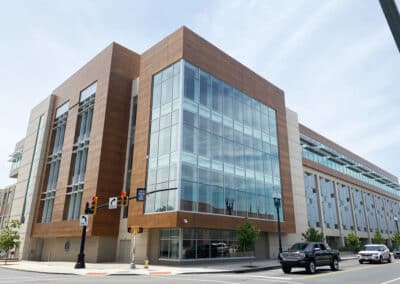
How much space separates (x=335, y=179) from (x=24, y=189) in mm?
55467

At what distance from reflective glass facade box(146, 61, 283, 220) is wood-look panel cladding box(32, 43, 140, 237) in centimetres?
559

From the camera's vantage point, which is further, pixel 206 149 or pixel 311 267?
pixel 206 149

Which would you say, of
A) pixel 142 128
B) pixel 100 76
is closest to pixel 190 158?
pixel 142 128

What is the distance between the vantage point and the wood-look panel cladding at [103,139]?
1267 inches

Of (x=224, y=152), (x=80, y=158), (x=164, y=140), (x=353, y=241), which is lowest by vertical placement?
(x=353, y=241)

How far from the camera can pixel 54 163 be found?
4400 centimetres

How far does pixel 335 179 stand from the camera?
5878cm

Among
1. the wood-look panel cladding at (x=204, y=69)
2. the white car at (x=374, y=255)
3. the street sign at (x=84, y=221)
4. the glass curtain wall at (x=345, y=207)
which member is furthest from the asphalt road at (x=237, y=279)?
the glass curtain wall at (x=345, y=207)

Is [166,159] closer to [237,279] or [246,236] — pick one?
[246,236]

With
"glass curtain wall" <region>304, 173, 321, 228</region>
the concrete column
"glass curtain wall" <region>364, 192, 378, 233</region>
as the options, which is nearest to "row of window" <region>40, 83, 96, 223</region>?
"glass curtain wall" <region>304, 173, 321, 228</region>

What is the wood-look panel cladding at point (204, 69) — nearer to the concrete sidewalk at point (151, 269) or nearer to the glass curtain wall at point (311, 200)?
the concrete sidewalk at point (151, 269)

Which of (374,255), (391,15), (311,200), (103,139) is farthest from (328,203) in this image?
(391,15)

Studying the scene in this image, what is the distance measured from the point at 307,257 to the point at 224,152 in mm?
15939

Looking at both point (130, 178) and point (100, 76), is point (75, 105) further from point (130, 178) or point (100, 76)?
point (130, 178)
